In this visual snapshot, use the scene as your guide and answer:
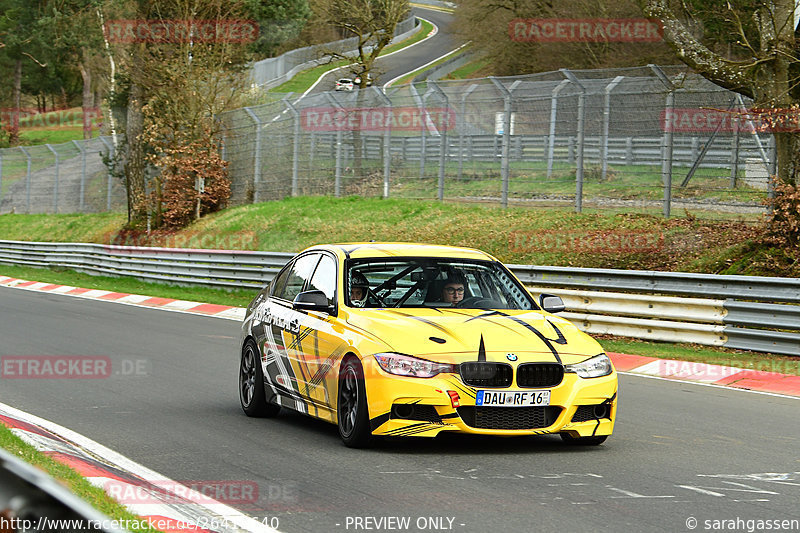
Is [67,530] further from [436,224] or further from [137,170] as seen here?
[137,170]

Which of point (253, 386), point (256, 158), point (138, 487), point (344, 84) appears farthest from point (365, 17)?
point (138, 487)

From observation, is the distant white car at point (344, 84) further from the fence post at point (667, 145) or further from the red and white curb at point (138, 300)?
the fence post at point (667, 145)

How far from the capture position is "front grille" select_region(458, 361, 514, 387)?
25.6 feet

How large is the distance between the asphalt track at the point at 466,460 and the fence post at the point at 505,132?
1168 cm

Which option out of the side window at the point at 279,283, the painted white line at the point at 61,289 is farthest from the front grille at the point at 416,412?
the painted white line at the point at 61,289

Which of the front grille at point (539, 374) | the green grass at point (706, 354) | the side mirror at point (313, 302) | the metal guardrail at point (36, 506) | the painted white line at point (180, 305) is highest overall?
the metal guardrail at point (36, 506)

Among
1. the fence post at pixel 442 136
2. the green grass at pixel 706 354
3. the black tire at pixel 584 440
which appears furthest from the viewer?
the fence post at pixel 442 136

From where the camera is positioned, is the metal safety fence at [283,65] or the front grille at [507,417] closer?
the front grille at [507,417]

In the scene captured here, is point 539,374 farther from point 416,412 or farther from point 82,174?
point 82,174

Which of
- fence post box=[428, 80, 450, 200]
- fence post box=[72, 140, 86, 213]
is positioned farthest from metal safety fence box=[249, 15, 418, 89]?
fence post box=[428, 80, 450, 200]

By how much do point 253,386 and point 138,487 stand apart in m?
3.30

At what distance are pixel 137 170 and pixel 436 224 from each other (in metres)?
17.2

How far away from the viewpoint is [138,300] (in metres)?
25.9

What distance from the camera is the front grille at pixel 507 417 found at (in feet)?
25.6
